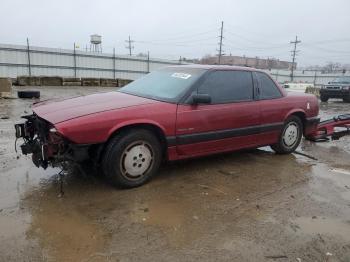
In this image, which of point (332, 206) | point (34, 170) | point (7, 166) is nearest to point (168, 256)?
point (332, 206)

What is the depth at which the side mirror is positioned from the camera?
4.39 meters

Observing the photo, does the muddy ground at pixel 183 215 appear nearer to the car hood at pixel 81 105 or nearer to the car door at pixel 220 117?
the car door at pixel 220 117

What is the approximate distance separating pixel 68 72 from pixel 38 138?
2626 centimetres

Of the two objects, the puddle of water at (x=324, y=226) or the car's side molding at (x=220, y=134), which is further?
the car's side molding at (x=220, y=134)

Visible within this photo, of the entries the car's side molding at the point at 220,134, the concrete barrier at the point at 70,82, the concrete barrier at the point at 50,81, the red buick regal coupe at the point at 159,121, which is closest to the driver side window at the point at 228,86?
the red buick regal coupe at the point at 159,121

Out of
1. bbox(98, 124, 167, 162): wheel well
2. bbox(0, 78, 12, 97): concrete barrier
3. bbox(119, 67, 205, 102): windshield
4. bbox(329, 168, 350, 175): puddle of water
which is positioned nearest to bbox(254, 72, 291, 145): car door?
bbox(329, 168, 350, 175): puddle of water

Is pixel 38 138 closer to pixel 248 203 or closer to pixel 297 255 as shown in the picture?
pixel 248 203

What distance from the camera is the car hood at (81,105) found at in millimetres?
3846

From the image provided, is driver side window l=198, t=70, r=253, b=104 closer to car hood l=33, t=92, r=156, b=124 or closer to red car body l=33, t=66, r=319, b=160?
red car body l=33, t=66, r=319, b=160

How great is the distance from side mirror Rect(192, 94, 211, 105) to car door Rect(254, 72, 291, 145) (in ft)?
4.18

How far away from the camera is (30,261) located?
8.81 feet

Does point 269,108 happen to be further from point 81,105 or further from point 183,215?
point 81,105

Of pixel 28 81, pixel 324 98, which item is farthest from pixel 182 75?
pixel 324 98

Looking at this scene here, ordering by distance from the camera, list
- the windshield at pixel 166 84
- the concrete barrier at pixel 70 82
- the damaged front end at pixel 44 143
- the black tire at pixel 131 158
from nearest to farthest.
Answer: the damaged front end at pixel 44 143 < the black tire at pixel 131 158 < the windshield at pixel 166 84 < the concrete barrier at pixel 70 82
